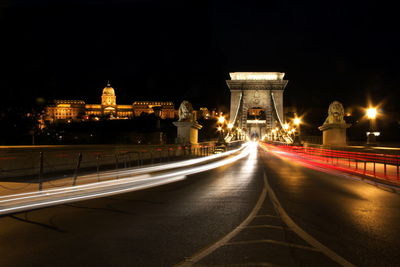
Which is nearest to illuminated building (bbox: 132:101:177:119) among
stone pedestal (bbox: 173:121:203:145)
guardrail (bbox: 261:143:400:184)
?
guardrail (bbox: 261:143:400:184)

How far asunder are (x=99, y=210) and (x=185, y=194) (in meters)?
2.87

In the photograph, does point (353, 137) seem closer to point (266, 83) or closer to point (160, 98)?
point (266, 83)

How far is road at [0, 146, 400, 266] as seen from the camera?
15.1ft

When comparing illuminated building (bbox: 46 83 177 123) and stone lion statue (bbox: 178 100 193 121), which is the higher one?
illuminated building (bbox: 46 83 177 123)

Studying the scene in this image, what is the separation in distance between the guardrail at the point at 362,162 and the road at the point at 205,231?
4.91 m

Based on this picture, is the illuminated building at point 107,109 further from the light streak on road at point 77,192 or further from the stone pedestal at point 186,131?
the light streak on road at point 77,192

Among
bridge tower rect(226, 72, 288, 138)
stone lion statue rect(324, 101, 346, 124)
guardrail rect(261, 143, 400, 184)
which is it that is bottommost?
guardrail rect(261, 143, 400, 184)

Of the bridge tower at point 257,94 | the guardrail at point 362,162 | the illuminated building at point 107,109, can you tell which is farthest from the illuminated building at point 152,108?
the guardrail at point 362,162

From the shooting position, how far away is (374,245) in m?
5.12

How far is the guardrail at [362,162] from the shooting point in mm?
14378

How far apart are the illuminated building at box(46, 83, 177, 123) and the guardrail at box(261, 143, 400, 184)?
422ft

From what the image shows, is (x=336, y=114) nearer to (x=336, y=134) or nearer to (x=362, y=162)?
A: (x=336, y=134)

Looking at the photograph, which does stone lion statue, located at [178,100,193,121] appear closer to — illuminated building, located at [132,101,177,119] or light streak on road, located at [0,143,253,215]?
light streak on road, located at [0,143,253,215]

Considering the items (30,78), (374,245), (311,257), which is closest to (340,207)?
(374,245)
